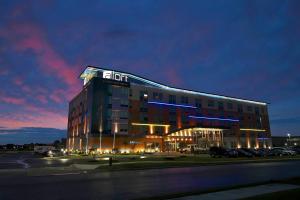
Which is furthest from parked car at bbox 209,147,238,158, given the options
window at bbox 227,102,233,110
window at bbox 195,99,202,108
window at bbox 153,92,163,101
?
window at bbox 227,102,233,110

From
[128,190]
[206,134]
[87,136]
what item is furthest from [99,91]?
[128,190]

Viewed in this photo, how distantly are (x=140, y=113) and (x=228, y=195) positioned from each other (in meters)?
76.7

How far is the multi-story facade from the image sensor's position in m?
78.9

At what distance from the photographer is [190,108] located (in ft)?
323

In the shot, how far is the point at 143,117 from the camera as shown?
87.4 metres

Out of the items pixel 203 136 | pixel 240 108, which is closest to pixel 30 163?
pixel 203 136

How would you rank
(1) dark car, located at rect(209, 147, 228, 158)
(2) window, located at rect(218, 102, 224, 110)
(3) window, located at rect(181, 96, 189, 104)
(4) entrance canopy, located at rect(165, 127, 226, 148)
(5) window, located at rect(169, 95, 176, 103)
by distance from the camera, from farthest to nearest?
(2) window, located at rect(218, 102, 224, 110) → (3) window, located at rect(181, 96, 189, 104) → (5) window, located at rect(169, 95, 176, 103) → (4) entrance canopy, located at rect(165, 127, 226, 148) → (1) dark car, located at rect(209, 147, 228, 158)

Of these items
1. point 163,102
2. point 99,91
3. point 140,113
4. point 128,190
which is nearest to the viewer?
point 128,190

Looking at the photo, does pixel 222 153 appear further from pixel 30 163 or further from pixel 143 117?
pixel 143 117

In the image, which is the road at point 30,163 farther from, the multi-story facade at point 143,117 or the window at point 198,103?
the window at point 198,103

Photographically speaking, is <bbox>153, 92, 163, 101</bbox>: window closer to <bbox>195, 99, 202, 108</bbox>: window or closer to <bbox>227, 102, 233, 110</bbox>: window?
<bbox>195, 99, 202, 108</bbox>: window

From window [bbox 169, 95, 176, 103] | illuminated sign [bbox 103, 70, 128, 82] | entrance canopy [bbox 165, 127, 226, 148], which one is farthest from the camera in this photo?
window [bbox 169, 95, 176, 103]

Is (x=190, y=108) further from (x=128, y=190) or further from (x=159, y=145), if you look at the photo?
(x=128, y=190)

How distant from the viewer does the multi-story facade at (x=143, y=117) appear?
78938 mm
